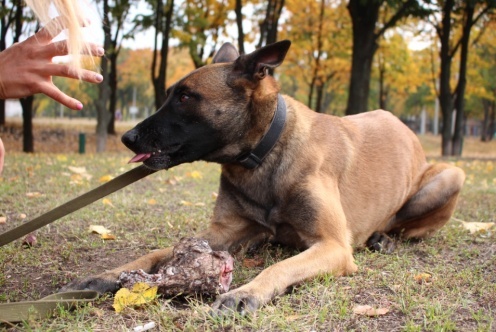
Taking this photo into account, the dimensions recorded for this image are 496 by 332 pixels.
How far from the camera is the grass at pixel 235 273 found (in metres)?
2.74

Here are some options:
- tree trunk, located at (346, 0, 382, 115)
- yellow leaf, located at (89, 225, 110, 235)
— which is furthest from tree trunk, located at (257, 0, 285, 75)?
yellow leaf, located at (89, 225, 110, 235)

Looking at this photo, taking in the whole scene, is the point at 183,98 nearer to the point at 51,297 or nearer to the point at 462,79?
the point at 51,297

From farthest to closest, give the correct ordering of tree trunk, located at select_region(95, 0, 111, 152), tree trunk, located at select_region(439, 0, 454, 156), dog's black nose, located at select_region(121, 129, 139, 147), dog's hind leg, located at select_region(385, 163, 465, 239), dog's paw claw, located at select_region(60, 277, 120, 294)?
1. tree trunk, located at select_region(439, 0, 454, 156)
2. tree trunk, located at select_region(95, 0, 111, 152)
3. dog's hind leg, located at select_region(385, 163, 465, 239)
4. dog's black nose, located at select_region(121, 129, 139, 147)
5. dog's paw claw, located at select_region(60, 277, 120, 294)

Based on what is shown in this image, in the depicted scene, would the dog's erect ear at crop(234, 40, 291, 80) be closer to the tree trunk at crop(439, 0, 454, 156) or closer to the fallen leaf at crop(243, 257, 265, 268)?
the fallen leaf at crop(243, 257, 265, 268)

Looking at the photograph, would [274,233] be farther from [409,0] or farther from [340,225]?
[409,0]

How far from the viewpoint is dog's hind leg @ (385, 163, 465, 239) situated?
199 inches

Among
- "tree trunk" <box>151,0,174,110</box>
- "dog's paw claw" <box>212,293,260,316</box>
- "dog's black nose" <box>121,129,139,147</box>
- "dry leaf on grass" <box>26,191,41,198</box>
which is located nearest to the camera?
"dog's paw claw" <box>212,293,260,316</box>

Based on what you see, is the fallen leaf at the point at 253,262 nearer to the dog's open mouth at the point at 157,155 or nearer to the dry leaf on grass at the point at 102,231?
the dog's open mouth at the point at 157,155

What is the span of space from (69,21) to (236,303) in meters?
1.75

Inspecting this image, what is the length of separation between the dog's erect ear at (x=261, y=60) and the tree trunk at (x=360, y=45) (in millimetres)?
13787

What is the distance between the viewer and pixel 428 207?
16.6 ft

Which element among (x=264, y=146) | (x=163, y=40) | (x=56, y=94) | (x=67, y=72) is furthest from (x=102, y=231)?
(x=163, y=40)

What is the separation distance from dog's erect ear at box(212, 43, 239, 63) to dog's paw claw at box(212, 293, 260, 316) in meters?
2.45

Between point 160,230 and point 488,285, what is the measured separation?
9.72ft
